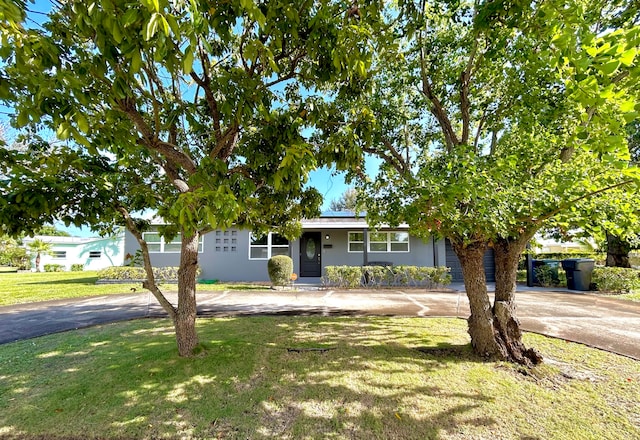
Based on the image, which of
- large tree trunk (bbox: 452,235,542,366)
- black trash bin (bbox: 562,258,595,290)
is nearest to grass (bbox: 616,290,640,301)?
black trash bin (bbox: 562,258,595,290)

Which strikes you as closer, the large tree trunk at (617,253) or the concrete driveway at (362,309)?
the concrete driveway at (362,309)

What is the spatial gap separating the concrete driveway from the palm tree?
19.1m

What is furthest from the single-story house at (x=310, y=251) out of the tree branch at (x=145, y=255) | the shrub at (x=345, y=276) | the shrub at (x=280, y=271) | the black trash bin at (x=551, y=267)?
the tree branch at (x=145, y=255)

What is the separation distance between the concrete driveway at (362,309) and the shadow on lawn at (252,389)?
1.98m

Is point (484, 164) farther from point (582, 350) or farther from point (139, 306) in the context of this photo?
point (139, 306)

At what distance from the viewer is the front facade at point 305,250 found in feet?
49.7

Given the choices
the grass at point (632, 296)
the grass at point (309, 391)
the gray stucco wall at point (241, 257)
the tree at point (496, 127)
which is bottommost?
the grass at point (309, 391)

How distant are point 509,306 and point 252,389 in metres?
3.77

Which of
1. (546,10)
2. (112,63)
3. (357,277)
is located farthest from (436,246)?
(112,63)

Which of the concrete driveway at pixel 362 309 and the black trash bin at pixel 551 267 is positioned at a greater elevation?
the black trash bin at pixel 551 267

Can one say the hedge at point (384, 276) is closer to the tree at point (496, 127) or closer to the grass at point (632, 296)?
the grass at point (632, 296)

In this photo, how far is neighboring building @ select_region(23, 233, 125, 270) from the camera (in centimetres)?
2531

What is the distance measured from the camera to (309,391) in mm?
3596

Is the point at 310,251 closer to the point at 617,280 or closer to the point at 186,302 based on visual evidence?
the point at 186,302
